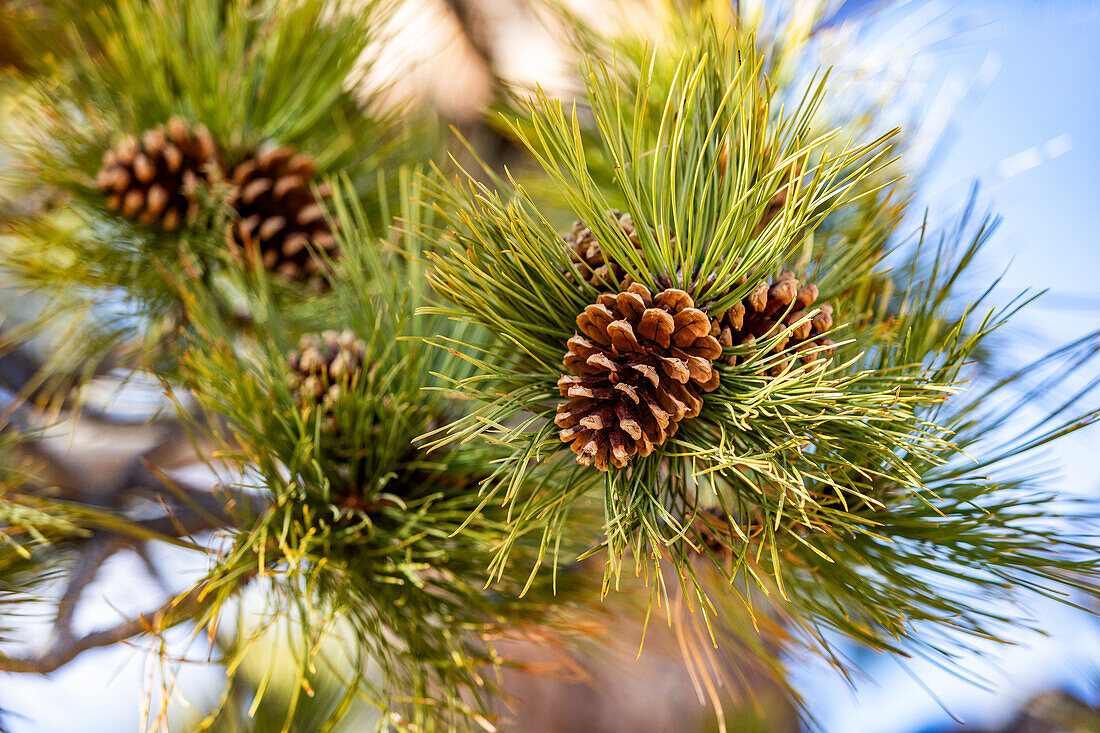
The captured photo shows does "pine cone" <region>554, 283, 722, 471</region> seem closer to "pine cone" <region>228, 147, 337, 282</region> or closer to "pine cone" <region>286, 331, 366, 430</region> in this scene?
"pine cone" <region>286, 331, 366, 430</region>

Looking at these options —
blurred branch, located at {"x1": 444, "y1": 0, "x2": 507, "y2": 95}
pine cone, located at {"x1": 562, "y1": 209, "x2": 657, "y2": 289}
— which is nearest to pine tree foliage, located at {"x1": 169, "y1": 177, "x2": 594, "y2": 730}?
pine cone, located at {"x1": 562, "y1": 209, "x2": 657, "y2": 289}

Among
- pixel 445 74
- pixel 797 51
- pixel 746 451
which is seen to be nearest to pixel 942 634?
pixel 746 451

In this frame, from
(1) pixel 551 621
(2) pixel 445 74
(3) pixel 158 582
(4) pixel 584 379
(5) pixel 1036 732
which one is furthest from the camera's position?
(2) pixel 445 74

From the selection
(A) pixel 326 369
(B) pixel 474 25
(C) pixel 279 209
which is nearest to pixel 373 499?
(A) pixel 326 369

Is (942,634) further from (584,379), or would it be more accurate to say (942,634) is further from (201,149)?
(201,149)

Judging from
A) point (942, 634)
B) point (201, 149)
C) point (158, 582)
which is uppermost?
point (201, 149)

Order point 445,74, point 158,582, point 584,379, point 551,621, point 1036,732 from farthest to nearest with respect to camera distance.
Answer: point 445,74 < point 1036,732 < point 158,582 < point 551,621 < point 584,379

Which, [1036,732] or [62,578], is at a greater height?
[62,578]

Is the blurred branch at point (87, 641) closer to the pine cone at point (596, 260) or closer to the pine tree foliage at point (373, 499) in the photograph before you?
the pine tree foliage at point (373, 499)
